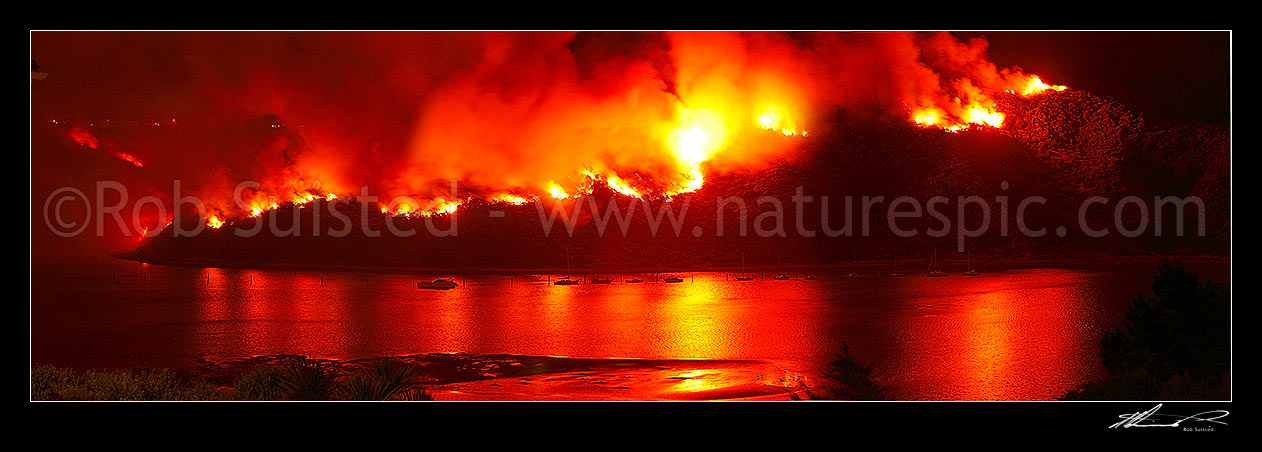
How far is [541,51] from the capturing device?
60.3 m

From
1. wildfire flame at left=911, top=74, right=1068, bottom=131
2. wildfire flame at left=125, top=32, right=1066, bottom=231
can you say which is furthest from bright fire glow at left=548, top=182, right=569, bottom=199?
wildfire flame at left=911, top=74, right=1068, bottom=131

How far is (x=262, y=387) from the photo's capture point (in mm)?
11172

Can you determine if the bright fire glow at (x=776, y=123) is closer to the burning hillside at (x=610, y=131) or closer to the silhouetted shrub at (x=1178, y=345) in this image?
the burning hillside at (x=610, y=131)
